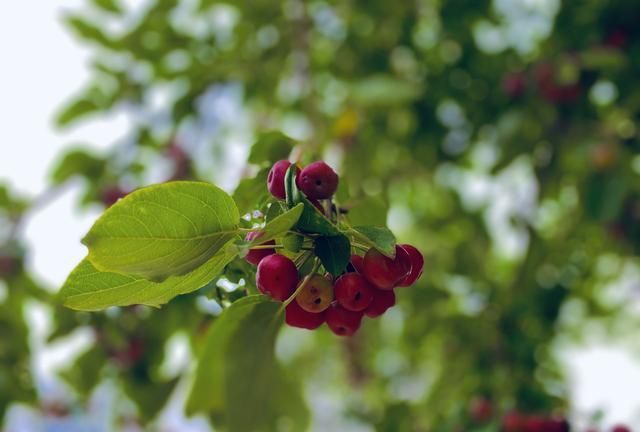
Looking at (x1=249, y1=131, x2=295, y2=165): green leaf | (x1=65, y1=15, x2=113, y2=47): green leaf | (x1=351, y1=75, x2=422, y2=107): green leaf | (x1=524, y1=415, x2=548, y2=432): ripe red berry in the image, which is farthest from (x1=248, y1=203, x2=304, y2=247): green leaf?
→ (x1=65, y1=15, x2=113, y2=47): green leaf

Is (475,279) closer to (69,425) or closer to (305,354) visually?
(305,354)

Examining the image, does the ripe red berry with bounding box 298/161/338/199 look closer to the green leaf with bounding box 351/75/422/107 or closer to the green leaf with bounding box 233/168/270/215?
the green leaf with bounding box 233/168/270/215

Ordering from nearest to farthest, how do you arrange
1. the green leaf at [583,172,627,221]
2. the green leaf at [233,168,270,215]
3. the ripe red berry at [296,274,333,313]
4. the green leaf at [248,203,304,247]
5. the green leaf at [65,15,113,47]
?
the green leaf at [248,203,304,247] → the ripe red berry at [296,274,333,313] → the green leaf at [233,168,270,215] → the green leaf at [583,172,627,221] → the green leaf at [65,15,113,47]

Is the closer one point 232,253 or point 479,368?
point 232,253

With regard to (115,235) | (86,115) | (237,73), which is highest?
(237,73)

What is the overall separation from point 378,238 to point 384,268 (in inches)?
2.0

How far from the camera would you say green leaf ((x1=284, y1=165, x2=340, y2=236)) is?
93 centimetres

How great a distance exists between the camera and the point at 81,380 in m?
2.68

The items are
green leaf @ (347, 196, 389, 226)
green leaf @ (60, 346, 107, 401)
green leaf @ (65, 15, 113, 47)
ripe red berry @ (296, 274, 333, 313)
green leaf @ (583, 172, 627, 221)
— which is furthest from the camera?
green leaf @ (65, 15, 113, 47)

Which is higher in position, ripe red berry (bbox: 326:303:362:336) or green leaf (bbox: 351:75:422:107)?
green leaf (bbox: 351:75:422:107)

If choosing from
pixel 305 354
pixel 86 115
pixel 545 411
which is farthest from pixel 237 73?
pixel 305 354

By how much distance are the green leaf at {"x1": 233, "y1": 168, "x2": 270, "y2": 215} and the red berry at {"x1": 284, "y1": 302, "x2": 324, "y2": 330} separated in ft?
0.64

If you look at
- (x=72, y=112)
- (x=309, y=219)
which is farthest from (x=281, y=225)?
(x=72, y=112)

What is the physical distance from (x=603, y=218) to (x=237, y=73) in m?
1.78
